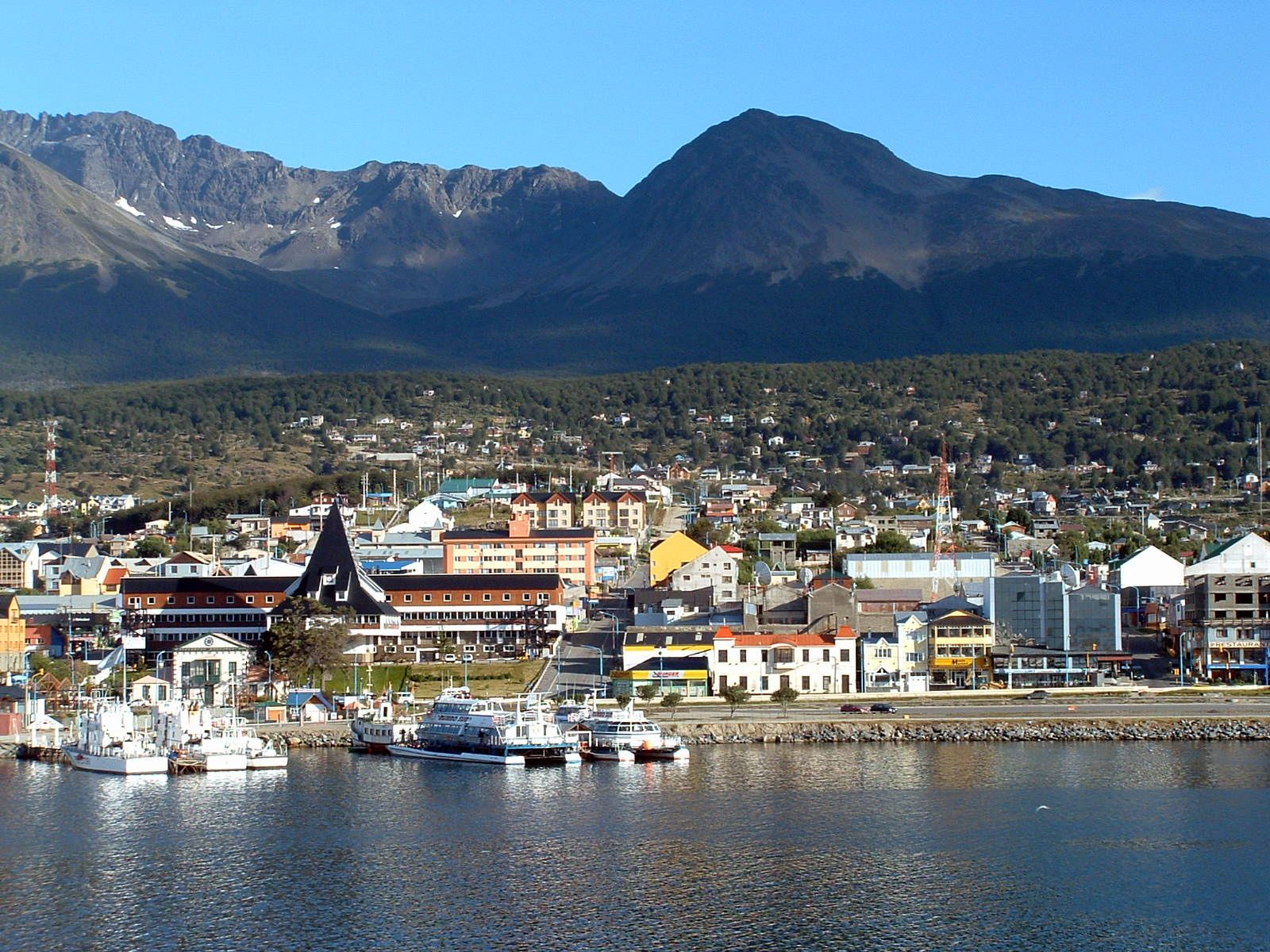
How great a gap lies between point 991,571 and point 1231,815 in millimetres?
39387

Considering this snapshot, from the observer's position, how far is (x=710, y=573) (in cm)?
8006

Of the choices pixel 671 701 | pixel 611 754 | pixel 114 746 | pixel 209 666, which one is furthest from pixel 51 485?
pixel 611 754

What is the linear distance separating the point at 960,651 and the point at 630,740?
A: 17070 millimetres

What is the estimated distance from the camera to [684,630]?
64312mm

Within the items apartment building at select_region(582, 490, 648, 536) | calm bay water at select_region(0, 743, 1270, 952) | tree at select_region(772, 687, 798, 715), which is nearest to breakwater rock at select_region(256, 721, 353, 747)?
calm bay water at select_region(0, 743, 1270, 952)

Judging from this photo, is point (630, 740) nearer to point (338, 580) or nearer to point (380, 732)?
point (380, 732)

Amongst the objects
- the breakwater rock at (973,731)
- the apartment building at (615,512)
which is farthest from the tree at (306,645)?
the apartment building at (615,512)

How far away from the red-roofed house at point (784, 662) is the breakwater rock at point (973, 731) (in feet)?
22.1

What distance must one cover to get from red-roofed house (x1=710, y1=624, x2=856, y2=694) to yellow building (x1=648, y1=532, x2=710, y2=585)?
2332cm

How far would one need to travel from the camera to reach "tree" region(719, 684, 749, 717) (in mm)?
58719

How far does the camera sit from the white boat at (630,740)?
5166 centimetres

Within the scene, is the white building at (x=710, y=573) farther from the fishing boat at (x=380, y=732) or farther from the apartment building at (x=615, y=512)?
the apartment building at (x=615, y=512)

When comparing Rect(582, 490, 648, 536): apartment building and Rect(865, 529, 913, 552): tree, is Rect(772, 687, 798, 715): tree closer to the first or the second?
Rect(865, 529, 913, 552): tree

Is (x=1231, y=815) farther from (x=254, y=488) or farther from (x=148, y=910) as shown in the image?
(x=254, y=488)
